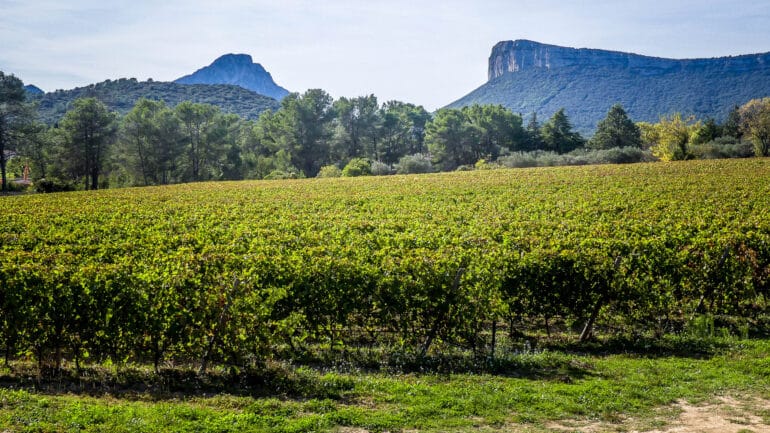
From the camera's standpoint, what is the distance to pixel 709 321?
11.9 metres

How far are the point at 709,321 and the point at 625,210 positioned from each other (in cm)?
1420

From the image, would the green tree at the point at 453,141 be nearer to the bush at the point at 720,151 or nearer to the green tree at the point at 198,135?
the green tree at the point at 198,135

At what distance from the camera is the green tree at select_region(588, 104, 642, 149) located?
3462 inches

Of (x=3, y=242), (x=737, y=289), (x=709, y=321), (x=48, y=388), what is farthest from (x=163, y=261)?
(x=737, y=289)

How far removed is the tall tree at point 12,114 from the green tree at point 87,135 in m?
4.99

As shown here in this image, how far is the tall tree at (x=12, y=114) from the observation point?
209ft

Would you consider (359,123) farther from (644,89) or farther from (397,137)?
(644,89)

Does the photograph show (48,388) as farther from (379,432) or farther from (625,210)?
(625,210)

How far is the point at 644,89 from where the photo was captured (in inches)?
6772

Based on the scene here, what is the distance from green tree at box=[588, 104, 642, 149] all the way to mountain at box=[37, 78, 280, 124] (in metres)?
89.2

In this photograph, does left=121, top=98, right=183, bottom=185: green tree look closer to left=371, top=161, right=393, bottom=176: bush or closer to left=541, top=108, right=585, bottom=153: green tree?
left=371, top=161, right=393, bottom=176: bush

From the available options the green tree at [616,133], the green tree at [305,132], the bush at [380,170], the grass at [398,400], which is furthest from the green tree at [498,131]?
the grass at [398,400]

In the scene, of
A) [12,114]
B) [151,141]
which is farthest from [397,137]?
[12,114]

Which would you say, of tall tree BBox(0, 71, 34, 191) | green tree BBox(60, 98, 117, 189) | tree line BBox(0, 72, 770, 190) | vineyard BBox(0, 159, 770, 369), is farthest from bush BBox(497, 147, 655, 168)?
tall tree BBox(0, 71, 34, 191)
